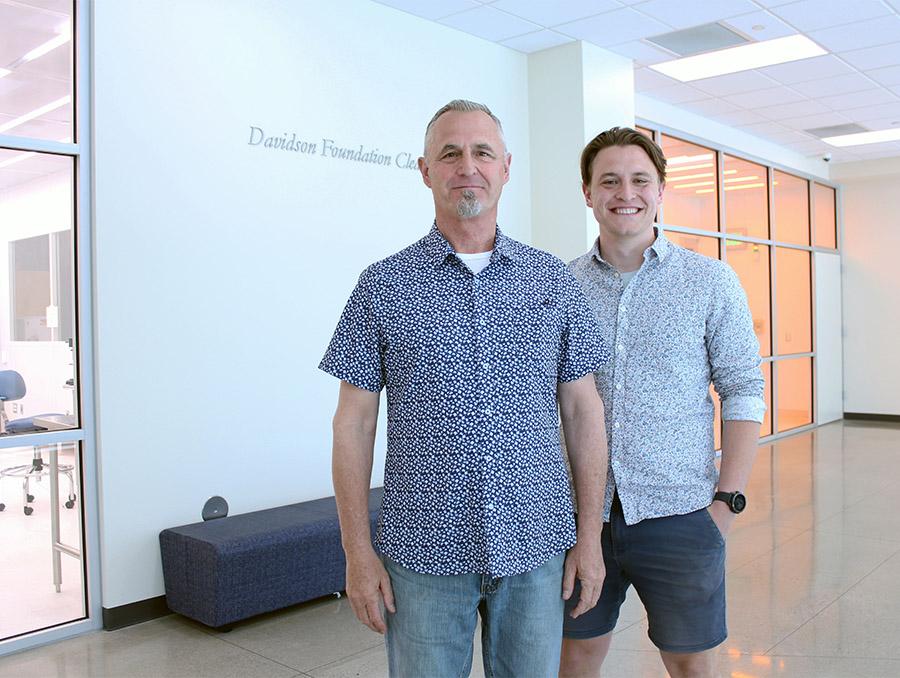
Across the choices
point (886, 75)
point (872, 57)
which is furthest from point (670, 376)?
point (886, 75)

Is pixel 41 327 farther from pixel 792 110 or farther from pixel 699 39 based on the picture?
pixel 792 110

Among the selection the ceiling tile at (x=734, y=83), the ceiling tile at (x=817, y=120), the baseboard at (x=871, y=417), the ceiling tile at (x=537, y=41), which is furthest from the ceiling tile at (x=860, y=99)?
the baseboard at (x=871, y=417)

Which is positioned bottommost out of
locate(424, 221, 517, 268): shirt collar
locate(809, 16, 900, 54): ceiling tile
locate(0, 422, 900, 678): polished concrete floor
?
locate(0, 422, 900, 678): polished concrete floor

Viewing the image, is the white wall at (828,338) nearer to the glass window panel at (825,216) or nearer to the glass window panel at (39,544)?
the glass window panel at (825,216)

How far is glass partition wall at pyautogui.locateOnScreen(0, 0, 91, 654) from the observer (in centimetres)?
369

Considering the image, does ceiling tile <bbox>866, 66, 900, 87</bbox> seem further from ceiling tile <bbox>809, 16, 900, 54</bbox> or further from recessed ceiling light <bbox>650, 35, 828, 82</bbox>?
recessed ceiling light <bbox>650, 35, 828, 82</bbox>

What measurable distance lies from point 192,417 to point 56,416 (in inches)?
25.0

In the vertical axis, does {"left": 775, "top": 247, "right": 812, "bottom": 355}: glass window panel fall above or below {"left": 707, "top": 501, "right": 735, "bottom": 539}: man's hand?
above

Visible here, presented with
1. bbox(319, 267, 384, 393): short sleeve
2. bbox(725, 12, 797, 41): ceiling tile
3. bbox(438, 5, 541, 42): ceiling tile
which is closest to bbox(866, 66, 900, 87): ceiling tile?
bbox(725, 12, 797, 41): ceiling tile

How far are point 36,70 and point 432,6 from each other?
2450mm

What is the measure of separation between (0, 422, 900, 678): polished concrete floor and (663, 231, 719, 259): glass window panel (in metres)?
3.47

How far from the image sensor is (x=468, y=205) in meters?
1.74

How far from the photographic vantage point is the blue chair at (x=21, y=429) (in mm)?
3693

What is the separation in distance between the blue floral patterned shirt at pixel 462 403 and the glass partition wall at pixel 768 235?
6.51 meters
